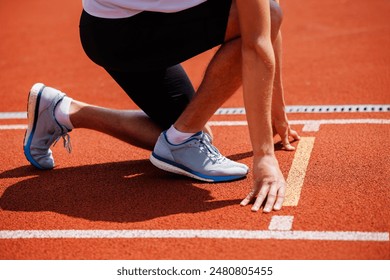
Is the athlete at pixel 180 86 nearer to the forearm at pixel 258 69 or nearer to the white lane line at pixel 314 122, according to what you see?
the forearm at pixel 258 69

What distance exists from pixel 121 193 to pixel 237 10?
3.57 ft

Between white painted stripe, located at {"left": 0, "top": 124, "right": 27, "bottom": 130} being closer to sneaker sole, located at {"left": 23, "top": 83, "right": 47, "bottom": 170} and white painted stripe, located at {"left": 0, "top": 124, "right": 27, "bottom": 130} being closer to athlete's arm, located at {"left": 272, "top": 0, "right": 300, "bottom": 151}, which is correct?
sneaker sole, located at {"left": 23, "top": 83, "right": 47, "bottom": 170}

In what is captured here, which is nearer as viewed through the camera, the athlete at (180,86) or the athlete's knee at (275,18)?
the athlete at (180,86)

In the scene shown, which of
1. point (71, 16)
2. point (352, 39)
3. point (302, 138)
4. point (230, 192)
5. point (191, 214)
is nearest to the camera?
point (191, 214)

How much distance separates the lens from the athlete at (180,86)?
143 inches

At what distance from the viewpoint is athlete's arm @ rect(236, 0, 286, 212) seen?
11.7 feet

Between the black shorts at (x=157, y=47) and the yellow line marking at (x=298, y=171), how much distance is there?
692 mm

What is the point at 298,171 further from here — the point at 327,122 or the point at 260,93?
the point at 327,122

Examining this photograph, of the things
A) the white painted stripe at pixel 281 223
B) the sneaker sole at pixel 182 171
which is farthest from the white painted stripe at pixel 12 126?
the white painted stripe at pixel 281 223

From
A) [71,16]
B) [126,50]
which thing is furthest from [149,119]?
[71,16]

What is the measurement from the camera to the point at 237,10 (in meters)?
3.72

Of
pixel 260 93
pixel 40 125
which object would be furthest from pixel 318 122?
pixel 40 125

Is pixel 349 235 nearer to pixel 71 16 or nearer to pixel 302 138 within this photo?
pixel 302 138

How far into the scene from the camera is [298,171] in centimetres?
409
